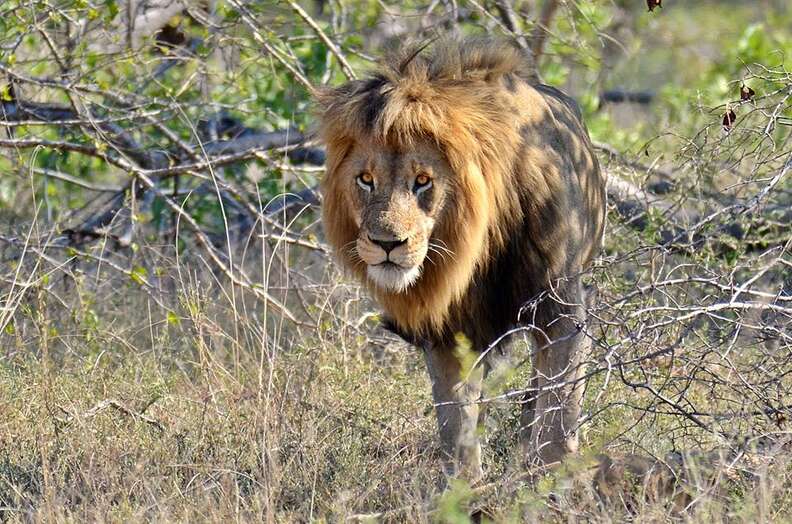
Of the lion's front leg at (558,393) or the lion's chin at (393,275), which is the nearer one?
the lion's chin at (393,275)

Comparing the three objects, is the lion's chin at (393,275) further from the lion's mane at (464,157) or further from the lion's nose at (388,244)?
the lion's mane at (464,157)

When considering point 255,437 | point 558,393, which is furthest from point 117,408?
point 558,393

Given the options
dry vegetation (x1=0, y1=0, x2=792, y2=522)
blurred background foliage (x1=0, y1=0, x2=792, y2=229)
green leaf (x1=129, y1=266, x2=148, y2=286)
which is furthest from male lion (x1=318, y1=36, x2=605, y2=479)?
green leaf (x1=129, y1=266, x2=148, y2=286)

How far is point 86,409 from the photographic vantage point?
16.0ft

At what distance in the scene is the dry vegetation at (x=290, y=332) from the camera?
12.3 feet

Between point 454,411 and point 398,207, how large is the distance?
3.02 feet

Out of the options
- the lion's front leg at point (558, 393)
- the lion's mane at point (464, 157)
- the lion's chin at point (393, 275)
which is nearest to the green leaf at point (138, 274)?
the lion's mane at point (464, 157)

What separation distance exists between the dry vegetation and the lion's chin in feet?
1.64

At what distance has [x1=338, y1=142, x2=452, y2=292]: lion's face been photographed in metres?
3.94

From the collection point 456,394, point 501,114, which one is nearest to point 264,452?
point 456,394

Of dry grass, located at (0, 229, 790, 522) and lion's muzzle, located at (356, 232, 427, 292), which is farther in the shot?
lion's muzzle, located at (356, 232, 427, 292)

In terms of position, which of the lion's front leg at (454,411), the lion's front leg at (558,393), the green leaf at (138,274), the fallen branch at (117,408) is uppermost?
the lion's front leg at (558,393)

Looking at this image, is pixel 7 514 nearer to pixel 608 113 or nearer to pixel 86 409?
pixel 86 409

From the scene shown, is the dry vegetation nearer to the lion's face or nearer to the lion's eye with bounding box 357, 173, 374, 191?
the lion's face
